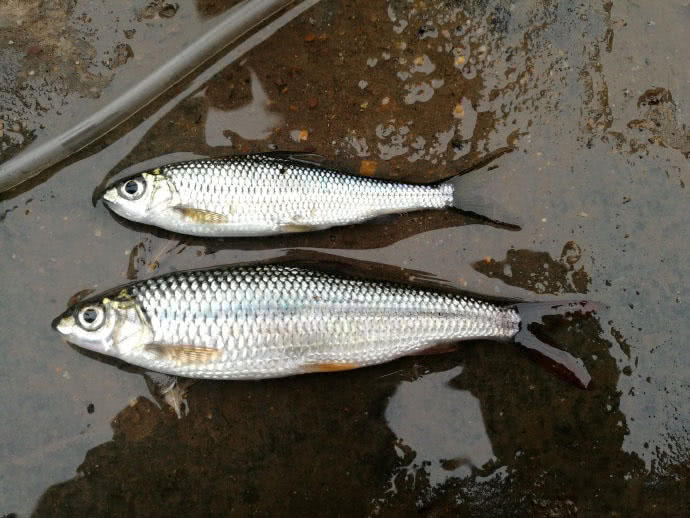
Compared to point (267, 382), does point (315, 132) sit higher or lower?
higher

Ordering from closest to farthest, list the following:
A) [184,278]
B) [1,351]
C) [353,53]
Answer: [184,278] < [1,351] < [353,53]

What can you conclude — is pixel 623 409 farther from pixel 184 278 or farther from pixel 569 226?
pixel 184 278

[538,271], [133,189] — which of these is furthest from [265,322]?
[538,271]

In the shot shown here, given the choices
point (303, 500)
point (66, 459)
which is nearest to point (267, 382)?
point (303, 500)

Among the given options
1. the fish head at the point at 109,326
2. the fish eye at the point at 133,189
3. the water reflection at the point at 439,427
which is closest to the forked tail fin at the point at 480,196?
the water reflection at the point at 439,427

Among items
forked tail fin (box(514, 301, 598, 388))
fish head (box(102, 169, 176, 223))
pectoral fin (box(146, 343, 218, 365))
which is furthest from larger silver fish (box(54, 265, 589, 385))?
fish head (box(102, 169, 176, 223))

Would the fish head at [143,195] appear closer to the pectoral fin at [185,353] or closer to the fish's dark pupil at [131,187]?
the fish's dark pupil at [131,187]

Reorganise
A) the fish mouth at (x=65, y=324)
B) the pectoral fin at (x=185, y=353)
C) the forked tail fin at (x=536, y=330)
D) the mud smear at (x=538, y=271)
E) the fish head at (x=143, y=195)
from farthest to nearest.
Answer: the mud smear at (x=538, y=271) → the forked tail fin at (x=536, y=330) → the fish head at (x=143, y=195) → the fish mouth at (x=65, y=324) → the pectoral fin at (x=185, y=353)
